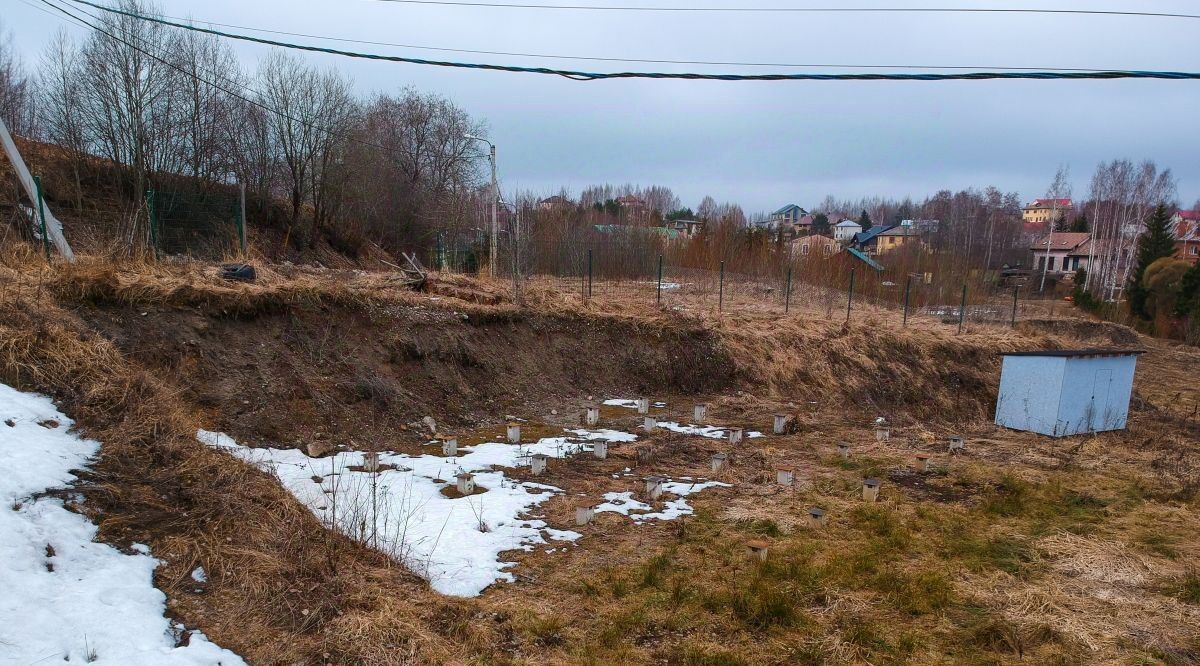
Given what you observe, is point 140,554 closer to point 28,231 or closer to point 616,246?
point 28,231

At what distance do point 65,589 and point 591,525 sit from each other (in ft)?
11.2

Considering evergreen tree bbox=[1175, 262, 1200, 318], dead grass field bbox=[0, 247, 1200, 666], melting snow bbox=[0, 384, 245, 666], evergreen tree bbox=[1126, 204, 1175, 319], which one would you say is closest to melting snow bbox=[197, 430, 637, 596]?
dead grass field bbox=[0, 247, 1200, 666]

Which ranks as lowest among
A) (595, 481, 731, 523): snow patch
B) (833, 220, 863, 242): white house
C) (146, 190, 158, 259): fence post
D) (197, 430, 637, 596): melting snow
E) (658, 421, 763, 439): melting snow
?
(658, 421, 763, 439): melting snow

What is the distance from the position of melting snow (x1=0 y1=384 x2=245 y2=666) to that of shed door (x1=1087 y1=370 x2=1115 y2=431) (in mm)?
12973

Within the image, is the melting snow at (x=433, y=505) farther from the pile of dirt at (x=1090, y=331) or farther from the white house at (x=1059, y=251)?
the white house at (x=1059, y=251)

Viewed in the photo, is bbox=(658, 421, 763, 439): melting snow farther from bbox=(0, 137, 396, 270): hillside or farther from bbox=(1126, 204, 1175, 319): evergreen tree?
bbox=(1126, 204, 1175, 319): evergreen tree

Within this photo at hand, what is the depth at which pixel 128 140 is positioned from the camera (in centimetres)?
1708

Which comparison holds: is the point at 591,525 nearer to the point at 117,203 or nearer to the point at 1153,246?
the point at 117,203

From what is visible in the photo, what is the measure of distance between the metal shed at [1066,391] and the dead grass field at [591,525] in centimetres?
48

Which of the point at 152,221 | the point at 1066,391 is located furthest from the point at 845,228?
the point at 152,221

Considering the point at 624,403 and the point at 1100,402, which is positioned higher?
the point at 1100,402

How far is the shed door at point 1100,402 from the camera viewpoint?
10898mm

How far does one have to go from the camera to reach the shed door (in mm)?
10898

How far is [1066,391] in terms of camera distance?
1038 centimetres
